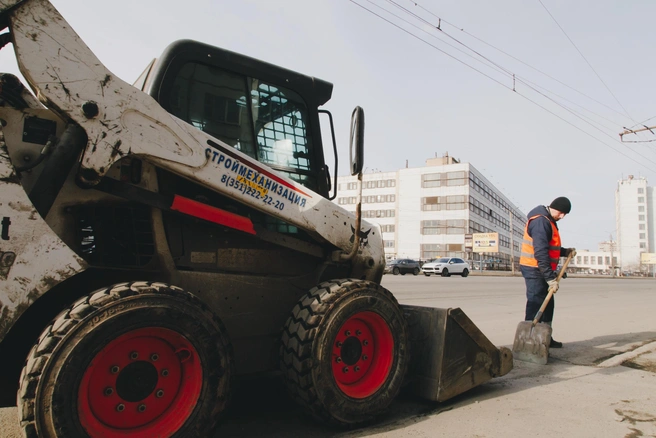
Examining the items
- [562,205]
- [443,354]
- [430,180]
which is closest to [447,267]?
[562,205]

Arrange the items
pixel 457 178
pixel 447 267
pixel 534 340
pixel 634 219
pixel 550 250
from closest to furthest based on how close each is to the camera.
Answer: pixel 534 340 < pixel 550 250 < pixel 447 267 < pixel 457 178 < pixel 634 219

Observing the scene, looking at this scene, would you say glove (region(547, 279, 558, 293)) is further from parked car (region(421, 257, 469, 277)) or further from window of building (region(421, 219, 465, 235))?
window of building (region(421, 219, 465, 235))

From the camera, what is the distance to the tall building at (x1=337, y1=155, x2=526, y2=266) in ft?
265

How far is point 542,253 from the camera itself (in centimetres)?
552

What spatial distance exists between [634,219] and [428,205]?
68.6m

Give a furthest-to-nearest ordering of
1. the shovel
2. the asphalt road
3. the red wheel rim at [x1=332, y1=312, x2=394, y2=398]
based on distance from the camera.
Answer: the shovel, the red wheel rim at [x1=332, y1=312, x2=394, y2=398], the asphalt road

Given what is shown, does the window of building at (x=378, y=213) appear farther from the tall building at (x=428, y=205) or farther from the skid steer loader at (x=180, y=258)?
the skid steer loader at (x=180, y=258)

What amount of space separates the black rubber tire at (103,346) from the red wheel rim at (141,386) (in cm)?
5

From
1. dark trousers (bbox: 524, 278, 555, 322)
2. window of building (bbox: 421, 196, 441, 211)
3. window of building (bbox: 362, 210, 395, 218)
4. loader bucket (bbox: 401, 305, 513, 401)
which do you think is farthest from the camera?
window of building (bbox: 362, 210, 395, 218)

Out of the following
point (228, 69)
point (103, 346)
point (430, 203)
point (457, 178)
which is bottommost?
point (103, 346)

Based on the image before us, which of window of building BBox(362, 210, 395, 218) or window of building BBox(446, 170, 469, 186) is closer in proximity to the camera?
window of building BBox(446, 170, 469, 186)

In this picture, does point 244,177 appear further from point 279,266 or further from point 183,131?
point 279,266

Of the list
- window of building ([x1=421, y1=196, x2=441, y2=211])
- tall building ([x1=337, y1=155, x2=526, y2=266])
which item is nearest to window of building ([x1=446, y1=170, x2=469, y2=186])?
tall building ([x1=337, y1=155, x2=526, y2=266])

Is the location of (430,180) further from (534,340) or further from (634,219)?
(534,340)
